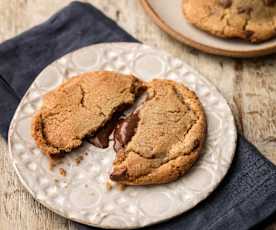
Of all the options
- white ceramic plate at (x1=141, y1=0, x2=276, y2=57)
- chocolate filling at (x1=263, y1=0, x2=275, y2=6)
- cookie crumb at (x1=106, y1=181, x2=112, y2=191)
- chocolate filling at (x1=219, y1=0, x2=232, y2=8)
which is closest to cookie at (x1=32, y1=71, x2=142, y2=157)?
cookie crumb at (x1=106, y1=181, x2=112, y2=191)

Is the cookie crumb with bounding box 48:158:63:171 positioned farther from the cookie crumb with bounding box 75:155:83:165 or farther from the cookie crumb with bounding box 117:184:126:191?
the cookie crumb with bounding box 117:184:126:191

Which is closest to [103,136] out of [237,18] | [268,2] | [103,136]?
[103,136]

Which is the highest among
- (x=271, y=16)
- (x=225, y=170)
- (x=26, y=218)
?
(x=271, y=16)

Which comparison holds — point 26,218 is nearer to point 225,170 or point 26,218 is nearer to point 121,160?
point 121,160

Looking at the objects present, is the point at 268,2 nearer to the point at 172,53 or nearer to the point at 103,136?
the point at 172,53

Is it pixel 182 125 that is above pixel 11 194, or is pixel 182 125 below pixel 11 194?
above

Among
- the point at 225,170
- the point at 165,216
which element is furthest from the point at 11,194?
the point at 225,170

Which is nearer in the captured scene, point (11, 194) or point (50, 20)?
point (11, 194)

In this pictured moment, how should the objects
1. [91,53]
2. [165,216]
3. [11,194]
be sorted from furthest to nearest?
[91,53] → [11,194] → [165,216]
